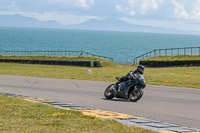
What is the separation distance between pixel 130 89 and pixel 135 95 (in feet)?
0.98

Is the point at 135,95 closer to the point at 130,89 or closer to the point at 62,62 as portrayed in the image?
the point at 130,89

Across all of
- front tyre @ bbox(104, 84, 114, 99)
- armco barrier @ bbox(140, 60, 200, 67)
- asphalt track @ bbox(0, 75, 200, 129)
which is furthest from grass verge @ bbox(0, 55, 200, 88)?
front tyre @ bbox(104, 84, 114, 99)

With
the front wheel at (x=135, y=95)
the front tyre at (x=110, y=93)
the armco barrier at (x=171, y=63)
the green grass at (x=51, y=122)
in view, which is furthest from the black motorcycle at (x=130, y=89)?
the armco barrier at (x=171, y=63)

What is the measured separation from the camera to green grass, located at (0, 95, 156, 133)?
7.70 meters

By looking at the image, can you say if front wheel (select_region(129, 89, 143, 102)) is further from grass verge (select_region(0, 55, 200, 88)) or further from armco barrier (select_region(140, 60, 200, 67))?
armco barrier (select_region(140, 60, 200, 67))

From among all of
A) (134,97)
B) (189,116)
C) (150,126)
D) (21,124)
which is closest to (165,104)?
(134,97)

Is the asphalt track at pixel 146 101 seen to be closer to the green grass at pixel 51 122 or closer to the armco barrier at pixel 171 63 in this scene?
the green grass at pixel 51 122

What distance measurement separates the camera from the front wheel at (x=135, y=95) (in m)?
13.6

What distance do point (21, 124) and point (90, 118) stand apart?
196cm

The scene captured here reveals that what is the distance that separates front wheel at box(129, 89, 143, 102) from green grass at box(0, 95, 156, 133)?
380 cm

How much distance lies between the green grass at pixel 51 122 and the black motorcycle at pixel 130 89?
361cm

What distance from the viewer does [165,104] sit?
13375 mm

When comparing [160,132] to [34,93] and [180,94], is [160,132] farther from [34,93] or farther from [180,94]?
[34,93]

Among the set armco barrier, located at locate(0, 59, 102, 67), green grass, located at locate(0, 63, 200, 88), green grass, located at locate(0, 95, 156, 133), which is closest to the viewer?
green grass, located at locate(0, 95, 156, 133)
